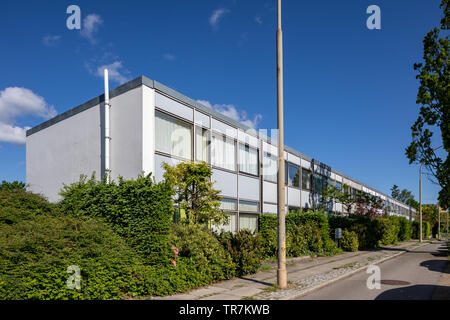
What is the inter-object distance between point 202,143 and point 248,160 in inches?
169

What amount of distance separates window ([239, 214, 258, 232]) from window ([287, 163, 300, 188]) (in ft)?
20.7

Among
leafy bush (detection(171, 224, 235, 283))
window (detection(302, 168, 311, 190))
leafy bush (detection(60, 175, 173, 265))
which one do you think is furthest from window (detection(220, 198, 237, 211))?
window (detection(302, 168, 311, 190))

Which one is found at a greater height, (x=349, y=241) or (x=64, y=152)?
(x=64, y=152)

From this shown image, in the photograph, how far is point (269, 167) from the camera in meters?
21.6

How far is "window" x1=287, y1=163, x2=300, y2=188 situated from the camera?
2519 cm

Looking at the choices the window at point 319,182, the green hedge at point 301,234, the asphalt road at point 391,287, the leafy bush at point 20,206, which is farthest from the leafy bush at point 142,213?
the window at point 319,182

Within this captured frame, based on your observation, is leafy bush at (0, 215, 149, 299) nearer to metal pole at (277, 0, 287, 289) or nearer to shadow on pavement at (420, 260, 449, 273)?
metal pole at (277, 0, 287, 289)

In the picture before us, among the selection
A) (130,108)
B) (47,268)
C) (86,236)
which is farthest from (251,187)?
(47,268)

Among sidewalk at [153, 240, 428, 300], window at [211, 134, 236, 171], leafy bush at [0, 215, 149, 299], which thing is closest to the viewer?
leafy bush at [0, 215, 149, 299]

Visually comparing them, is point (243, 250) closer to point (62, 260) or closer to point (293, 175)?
point (62, 260)

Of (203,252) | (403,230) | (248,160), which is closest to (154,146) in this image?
(203,252)

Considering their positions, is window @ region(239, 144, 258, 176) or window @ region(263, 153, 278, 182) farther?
window @ region(263, 153, 278, 182)

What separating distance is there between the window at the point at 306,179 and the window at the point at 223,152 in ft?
36.7
